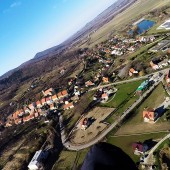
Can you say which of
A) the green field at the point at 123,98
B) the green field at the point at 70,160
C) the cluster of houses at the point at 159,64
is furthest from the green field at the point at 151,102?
the cluster of houses at the point at 159,64

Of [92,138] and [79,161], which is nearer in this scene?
[79,161]

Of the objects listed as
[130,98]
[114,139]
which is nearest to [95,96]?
[130,98]

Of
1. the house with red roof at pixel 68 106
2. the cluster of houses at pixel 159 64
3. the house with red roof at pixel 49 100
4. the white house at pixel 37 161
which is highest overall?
the white house at pixel 37 161

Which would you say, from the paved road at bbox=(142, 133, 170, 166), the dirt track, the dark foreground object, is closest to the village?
the paved road at bbox=(142, 133, 170, 166)

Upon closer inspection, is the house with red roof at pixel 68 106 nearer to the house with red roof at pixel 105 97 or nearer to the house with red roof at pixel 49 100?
the house with red roof at pixel 105 97

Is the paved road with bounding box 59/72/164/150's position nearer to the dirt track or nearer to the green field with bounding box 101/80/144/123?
the green field with bounding box 101/80/144/123

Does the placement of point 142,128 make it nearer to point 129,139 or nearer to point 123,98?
point 129,139

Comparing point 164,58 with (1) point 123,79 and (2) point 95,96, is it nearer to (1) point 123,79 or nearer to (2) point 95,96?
(1) point 123,79
